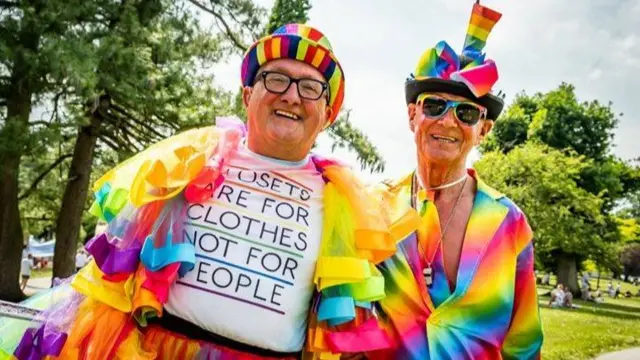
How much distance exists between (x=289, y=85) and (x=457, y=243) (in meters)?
1.03

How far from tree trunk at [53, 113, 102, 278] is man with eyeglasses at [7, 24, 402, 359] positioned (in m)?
10.1

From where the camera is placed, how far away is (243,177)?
233cm

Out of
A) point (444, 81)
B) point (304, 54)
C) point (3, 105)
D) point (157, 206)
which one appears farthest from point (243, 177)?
point (3, 105)

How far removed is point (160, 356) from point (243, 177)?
676mm

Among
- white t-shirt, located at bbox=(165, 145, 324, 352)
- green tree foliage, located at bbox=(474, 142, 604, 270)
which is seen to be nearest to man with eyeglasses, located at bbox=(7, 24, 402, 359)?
white t-shirt, located at bbox=(165, 145, 324, 352)

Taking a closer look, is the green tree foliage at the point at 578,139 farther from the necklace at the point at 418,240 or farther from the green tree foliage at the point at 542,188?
the necklace at the point at 418,240

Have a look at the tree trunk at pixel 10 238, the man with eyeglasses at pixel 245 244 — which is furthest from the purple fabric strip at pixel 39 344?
the tree trunk at pixel 10 238

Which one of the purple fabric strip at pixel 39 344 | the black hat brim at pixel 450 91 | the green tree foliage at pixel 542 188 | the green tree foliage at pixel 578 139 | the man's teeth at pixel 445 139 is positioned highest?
the green tree foliage at pixel 578 139

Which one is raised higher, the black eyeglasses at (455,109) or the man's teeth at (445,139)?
the black eyeglasses at (455,109)

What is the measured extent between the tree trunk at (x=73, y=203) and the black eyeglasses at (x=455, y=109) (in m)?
9.95

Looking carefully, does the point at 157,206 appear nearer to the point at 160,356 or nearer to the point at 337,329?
the point at 160,356

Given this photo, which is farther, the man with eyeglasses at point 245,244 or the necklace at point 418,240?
the necklace at point 418,240

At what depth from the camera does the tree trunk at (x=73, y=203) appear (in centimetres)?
1174

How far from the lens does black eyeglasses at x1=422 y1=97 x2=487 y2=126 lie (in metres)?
2.73
